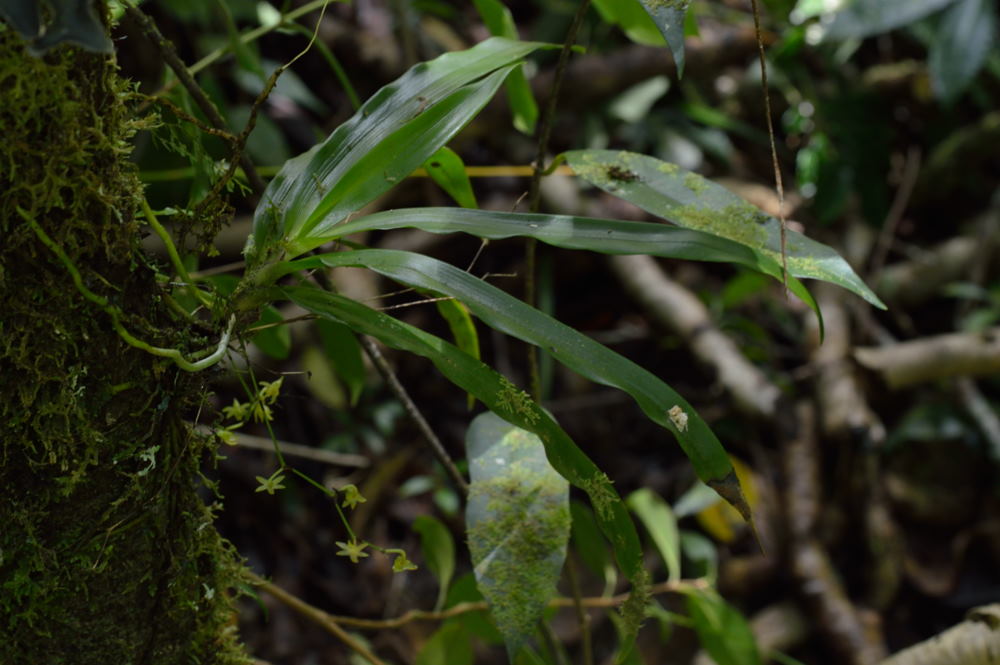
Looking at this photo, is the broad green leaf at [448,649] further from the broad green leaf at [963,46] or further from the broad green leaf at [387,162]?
the broad green leaf at [963,46]

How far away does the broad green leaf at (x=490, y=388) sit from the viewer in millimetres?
606

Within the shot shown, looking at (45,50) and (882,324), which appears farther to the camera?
(882,324)

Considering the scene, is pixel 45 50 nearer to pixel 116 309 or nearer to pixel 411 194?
pixel 116 309

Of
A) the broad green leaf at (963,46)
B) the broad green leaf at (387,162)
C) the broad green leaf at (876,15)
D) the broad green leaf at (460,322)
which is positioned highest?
the broad green leaf at (387,162)

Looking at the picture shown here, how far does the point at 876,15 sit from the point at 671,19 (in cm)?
183

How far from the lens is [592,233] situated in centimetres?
64

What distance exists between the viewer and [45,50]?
463 mm

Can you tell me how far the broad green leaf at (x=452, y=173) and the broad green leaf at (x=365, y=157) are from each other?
82 mm

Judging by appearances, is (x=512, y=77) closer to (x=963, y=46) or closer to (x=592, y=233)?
(x=592, y=233)

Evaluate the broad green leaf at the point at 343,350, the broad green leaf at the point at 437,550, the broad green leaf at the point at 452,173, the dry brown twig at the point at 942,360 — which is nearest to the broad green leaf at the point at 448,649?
the broad green leaf at the point at 437,550

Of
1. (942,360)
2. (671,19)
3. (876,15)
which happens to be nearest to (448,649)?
(671,19)

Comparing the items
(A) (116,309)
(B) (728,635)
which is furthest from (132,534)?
(B) (728,635)

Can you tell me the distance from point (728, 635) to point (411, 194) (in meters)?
1.43

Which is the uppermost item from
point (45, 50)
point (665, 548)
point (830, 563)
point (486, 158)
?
point (45, 50)
